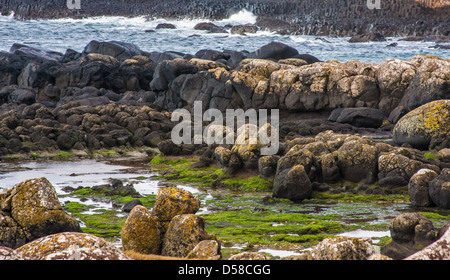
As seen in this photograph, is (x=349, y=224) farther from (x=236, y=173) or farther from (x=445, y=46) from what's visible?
(x=445, y=46)

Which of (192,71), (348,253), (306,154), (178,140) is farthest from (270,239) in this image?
(192,71)

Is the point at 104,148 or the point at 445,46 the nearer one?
the point at 104,148

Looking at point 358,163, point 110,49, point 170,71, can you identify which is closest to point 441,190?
point 358,163

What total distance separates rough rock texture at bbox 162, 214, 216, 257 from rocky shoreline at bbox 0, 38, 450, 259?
0.05m

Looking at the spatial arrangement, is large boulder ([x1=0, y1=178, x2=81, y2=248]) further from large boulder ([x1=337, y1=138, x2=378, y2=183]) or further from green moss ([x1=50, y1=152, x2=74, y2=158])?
green moss ([x1=50, y1=152, x2=74, y2=158])

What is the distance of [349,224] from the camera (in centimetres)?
1384

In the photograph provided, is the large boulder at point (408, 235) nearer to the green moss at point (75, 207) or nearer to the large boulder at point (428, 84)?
the green moss at point (75, 207)

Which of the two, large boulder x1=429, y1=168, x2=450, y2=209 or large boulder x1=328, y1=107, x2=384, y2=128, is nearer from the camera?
large boulder x1=429, y1=168, x2=450, y2=209

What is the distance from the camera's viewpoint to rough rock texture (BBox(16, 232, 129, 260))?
645 centimetres

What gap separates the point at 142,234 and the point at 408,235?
4951 millimetres

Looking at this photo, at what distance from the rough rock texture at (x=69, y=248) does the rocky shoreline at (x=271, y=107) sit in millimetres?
228

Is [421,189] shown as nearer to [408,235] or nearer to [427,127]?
[408,235]

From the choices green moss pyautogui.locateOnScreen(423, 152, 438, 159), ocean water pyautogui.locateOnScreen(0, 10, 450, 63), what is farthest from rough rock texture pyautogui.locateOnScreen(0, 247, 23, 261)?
ocean water pyautogui.locateOnScreen(0, 10, 450, 63)
